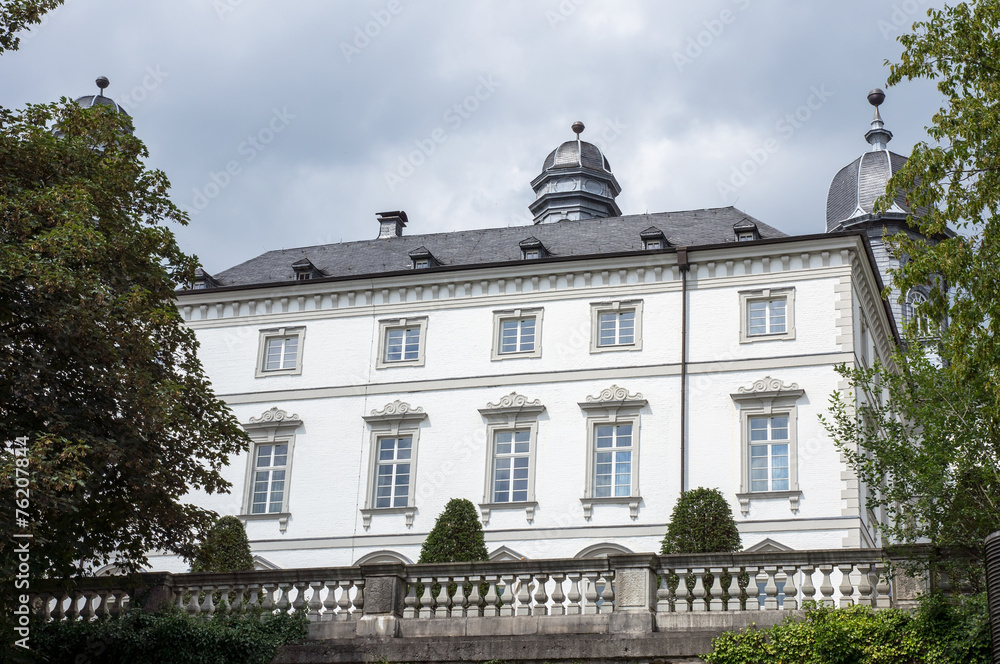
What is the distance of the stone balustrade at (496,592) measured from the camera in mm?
15078

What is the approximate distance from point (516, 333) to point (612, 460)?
4.72 meters

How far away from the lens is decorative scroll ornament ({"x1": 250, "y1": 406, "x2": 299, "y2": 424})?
3512cm

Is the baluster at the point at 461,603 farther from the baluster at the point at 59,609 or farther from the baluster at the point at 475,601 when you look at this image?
the baluster at the point at 59,609

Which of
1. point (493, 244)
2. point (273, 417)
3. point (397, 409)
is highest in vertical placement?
point (493, 244)

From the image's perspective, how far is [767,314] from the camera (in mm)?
32969

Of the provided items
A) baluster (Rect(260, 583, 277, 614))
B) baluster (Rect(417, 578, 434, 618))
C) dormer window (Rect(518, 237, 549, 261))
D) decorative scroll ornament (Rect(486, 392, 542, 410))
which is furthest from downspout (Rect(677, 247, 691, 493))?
baluster (Rect(260, 583, 277, 614))

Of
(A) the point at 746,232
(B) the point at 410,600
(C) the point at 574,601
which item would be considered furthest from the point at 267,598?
(A) the point at 746,232

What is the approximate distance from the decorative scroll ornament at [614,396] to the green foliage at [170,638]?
57.1 ft

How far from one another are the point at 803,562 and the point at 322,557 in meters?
20.0

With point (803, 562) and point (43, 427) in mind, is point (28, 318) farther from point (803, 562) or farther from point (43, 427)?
point (803, 562)

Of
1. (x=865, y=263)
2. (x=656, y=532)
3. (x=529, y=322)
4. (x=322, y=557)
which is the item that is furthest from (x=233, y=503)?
(x=865, y=263)

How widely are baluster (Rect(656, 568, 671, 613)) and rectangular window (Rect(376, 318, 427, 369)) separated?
19983mm

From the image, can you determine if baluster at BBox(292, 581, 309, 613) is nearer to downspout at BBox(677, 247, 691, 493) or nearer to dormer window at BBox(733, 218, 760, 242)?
downspout at BBox(677, 247, 691, 493)
